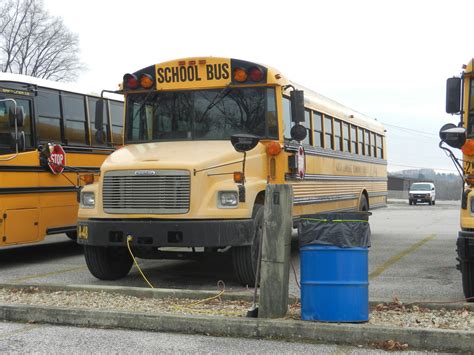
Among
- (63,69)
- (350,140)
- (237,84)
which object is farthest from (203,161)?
(63,69)

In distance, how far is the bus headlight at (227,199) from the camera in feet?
24.6

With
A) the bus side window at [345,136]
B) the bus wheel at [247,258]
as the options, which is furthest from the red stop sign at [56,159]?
the bus side window at [345,136]

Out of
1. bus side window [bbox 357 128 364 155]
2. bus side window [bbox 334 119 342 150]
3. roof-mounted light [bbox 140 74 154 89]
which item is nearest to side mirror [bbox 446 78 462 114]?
roof-mounted light [bbox 140 74 154 89]

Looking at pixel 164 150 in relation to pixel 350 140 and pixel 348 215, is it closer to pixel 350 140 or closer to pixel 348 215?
pixel 348 215

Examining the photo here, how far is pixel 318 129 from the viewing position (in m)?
10.9

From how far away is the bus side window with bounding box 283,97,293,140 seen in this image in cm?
872

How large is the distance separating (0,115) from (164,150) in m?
3.01

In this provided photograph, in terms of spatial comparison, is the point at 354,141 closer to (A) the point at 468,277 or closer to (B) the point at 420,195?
(A) the point at 468,277

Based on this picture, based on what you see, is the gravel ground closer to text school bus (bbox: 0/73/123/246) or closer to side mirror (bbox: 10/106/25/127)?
text school bus (bbox: 0/73/123/246)

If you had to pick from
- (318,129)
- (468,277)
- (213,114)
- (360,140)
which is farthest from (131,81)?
(360,140)

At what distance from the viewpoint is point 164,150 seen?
8.20 m

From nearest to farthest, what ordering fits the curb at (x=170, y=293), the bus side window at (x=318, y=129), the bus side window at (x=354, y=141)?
the curb at (x=170, y=293) < the bus side window at (x=318, y=129) < the bus side window at (x=354, y=141)

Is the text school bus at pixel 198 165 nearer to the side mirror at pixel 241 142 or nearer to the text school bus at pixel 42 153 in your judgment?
the side mirror at pixel 241 142

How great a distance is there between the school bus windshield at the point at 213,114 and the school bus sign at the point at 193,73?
0.36ft
